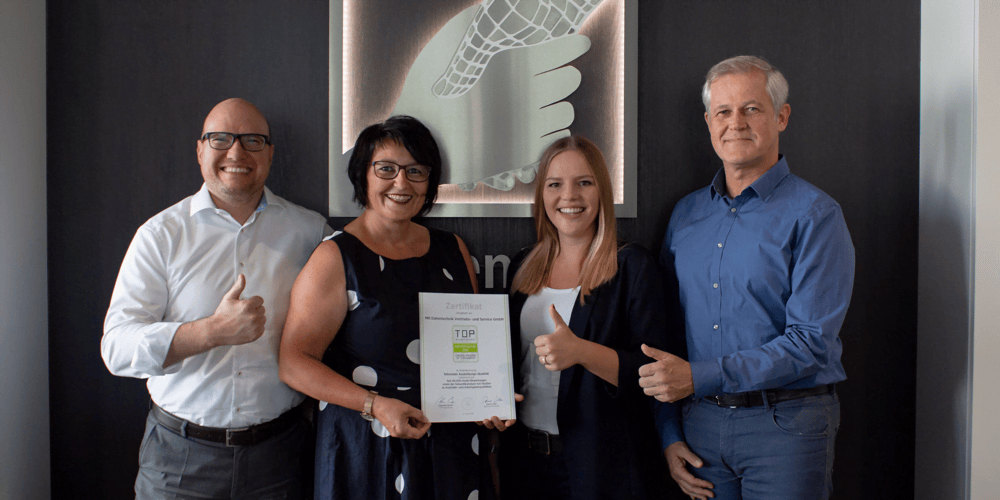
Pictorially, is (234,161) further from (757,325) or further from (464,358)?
(757,325)

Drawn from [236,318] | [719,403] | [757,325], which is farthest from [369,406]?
[757,325]

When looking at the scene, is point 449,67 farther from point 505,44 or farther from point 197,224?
point 197,224

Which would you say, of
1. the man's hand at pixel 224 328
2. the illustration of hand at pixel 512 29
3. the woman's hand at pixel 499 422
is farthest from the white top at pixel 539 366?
the illustration of hand at pixel 512 29

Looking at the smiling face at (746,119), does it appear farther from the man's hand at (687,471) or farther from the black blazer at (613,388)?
the man's hand at (687,471)

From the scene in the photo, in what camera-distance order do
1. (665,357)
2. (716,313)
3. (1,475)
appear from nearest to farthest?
(665,357) < (716,313) < (1,475)

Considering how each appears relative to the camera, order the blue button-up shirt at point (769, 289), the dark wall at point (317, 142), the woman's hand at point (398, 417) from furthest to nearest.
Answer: the dark wall at point (317, 142)
the blue button-up shirt at point (769, 289)
the woman's hand at point (398, 417)

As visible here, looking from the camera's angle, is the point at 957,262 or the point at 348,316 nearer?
the point at 348,316

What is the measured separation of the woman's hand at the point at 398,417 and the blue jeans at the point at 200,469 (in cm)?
54

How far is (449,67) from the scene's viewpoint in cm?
215

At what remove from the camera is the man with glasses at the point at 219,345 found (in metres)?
1.65

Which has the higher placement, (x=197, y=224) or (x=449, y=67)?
(x=449, y=67)

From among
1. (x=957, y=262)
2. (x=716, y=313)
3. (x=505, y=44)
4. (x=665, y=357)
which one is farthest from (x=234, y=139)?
(x=957, y=262)

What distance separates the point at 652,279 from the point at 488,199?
81cm

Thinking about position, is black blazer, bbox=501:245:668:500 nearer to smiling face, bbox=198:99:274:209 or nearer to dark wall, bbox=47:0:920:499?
dark wall, bbox=47:0:920:499
